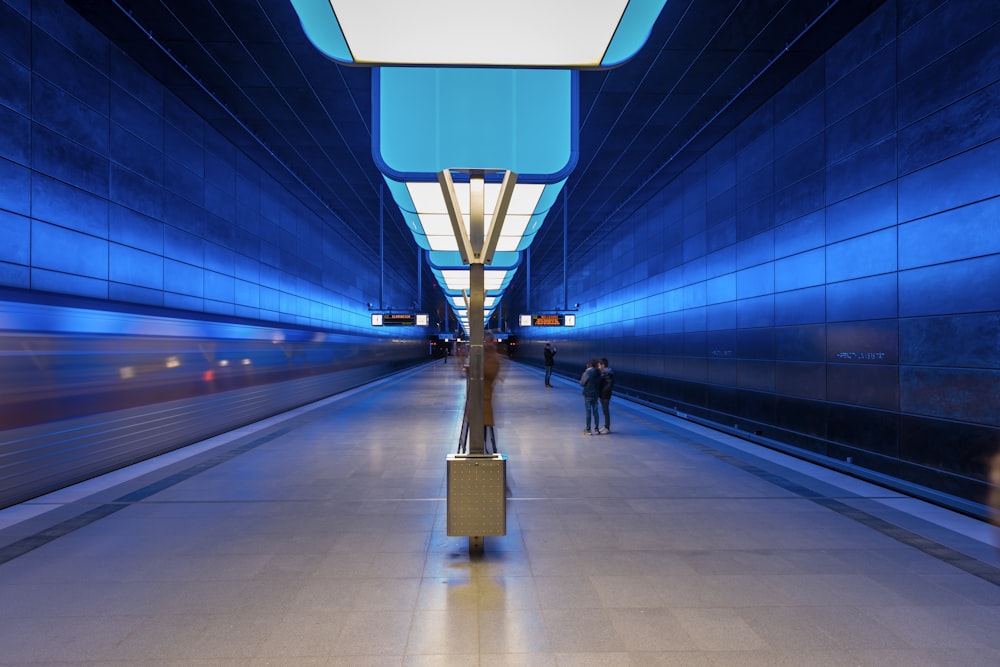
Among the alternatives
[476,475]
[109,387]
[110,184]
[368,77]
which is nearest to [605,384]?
[476,475]

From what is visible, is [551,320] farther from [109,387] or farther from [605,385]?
[109,387]

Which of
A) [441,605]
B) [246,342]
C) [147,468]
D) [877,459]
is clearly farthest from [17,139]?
[877,459]

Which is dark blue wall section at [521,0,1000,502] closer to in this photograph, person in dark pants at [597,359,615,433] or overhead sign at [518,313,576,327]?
person in dark pants at [597,359,615,433]

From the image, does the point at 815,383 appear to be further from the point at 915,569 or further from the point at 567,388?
the point at 567,388

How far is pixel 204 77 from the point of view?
8805mm

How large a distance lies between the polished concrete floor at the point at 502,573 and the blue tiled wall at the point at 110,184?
3188 millimetres

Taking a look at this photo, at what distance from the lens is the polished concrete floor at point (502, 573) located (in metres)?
3.15

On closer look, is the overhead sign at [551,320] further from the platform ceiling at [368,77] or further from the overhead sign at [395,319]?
the platform ceiling at [368,77]

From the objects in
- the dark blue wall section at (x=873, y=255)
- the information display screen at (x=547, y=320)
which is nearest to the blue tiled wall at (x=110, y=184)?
the dark blue wall section at (x=873, y=255)

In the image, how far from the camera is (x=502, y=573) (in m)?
4.09

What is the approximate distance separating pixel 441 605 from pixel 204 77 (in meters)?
9.40

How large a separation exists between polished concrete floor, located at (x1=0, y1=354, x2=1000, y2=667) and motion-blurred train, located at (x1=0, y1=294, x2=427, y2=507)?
1.71 ft

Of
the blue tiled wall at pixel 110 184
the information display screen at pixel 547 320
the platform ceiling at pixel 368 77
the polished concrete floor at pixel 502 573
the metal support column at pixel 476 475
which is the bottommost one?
the polished concrete floor at pixel 502 573

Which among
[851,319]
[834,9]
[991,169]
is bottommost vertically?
[851,319]
